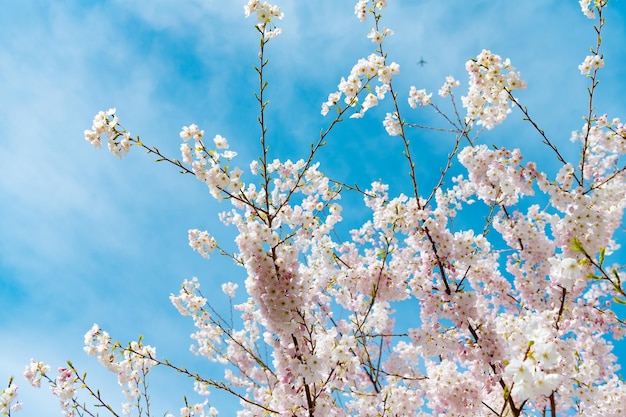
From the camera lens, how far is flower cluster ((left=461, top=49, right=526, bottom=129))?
551cm

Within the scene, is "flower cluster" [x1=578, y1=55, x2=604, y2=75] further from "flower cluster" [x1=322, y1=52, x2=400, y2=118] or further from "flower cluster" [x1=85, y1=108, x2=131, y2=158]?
"flower cluster" [x1=85, y1=108, x2=131, y2=158]

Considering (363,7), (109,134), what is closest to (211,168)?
(109,134)

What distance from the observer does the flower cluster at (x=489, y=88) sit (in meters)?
5.51

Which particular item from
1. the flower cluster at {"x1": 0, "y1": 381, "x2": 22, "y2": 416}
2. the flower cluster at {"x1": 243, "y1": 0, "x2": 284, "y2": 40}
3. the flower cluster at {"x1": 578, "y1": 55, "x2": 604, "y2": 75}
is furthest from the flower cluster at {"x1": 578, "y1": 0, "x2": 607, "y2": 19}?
the flower cluster at {"x1": 0, "y1": 381, "x2": 22, "y2": 416}

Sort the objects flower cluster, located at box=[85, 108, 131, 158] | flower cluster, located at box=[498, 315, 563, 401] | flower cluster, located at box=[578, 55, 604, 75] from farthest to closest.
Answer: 1. flower cluster, located at box=[578, 55, 604, 75]
2. flower cluster, located at box=[85, 108, 131, 158]
3. flower cluster, located at box=[498, 315, 563, 401]

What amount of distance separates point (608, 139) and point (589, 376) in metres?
3.47

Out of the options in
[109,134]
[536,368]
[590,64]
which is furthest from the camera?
[590,64]

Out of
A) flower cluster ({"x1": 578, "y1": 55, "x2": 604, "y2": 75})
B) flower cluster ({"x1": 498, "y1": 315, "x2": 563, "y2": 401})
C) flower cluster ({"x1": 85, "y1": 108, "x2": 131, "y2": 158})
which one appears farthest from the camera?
flower cluster ({"x1": 578, "y1": 55, "x2": 604, "y2": 75})

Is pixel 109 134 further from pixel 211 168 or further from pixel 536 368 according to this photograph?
pixel 536 368

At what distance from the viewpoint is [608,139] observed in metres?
6.74

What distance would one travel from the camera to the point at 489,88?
5.75m

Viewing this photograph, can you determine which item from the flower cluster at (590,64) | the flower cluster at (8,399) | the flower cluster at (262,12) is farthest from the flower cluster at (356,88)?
the flower cluster at (8,399)

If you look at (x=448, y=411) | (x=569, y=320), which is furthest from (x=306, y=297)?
(x=569, y=320)

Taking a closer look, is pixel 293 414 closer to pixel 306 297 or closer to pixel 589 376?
pixel 306 297
